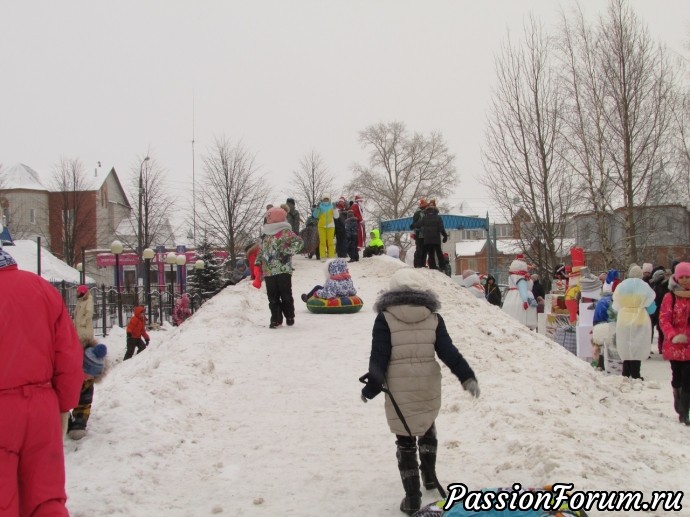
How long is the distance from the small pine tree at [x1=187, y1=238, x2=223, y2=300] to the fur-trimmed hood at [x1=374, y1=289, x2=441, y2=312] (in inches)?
1383

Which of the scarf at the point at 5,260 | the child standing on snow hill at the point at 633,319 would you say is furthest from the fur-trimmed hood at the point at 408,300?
the child standing on snow hill at the point at 633,319

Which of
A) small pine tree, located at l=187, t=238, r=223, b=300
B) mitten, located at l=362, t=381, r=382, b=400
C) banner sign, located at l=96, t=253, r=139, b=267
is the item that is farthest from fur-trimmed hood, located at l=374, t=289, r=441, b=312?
banner sign, located at l=96, t=253, r=139, b=267

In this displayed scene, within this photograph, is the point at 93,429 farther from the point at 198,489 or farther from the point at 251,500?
the point at 251,500

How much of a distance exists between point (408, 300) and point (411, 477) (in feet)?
4.20

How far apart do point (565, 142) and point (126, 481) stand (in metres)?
23.1

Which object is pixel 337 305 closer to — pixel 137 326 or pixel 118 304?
pixel 137 326

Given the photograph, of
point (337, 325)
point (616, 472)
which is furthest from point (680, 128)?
point (616, 472)

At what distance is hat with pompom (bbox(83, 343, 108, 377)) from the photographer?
612 cm

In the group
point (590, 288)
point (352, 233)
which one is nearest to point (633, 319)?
point (590, 288)

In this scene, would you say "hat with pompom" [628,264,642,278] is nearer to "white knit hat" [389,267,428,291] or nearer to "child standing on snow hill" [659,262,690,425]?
"child standing on snow hill" [659,262,690,425]

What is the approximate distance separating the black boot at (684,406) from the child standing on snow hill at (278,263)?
6.56 meters

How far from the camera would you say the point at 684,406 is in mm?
8211

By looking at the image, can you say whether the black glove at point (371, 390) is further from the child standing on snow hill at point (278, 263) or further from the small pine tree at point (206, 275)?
the small pine tree at point (206, 275)

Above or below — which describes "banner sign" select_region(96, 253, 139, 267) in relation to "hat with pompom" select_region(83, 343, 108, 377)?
above
